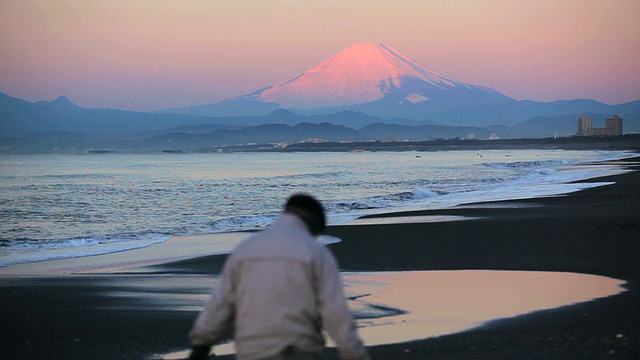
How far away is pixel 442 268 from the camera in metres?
12.0

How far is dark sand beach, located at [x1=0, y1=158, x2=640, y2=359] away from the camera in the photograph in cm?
709

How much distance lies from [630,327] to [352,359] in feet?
15.6

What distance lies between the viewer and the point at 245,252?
12.4 ft

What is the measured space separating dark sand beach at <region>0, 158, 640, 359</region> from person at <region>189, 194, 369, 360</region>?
3.13 m

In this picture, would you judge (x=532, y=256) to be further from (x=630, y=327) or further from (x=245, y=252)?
(x=245, y=252)

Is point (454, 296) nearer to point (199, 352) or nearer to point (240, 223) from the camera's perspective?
point (199, 352)

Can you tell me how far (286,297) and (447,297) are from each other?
6059mm

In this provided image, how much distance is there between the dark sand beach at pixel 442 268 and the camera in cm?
709

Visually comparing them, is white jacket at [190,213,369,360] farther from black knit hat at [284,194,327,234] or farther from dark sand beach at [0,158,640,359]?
dark sand beach at [0,158,640,359]

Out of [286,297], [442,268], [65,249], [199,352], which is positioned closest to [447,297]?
[442,268]

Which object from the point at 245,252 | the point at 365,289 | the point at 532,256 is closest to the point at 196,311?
the point at 365,289

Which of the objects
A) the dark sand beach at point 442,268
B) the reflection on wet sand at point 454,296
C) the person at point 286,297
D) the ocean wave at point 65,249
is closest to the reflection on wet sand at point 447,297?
the reflection on wet sand at point 454,296

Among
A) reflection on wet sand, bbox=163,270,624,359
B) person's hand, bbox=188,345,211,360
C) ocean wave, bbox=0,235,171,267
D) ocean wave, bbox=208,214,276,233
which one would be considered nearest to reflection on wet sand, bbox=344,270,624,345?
reflection on wet sand, bbox=163,270,624,359

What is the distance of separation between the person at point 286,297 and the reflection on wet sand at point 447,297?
10.9 feet
